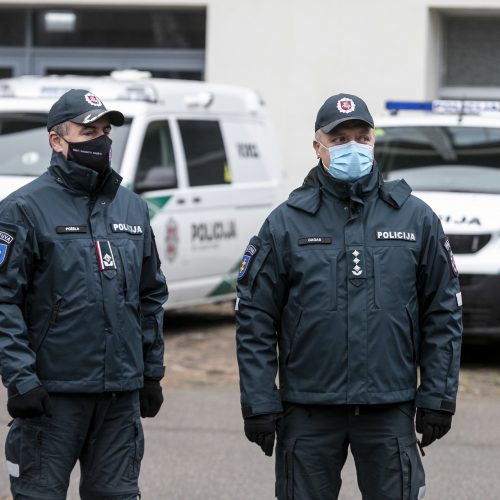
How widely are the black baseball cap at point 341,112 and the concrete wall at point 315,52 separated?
11.1 meters

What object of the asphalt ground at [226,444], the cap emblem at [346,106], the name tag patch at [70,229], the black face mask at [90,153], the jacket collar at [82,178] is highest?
the cap emblem at [346,106]

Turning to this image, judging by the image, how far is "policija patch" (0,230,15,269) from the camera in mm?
4504

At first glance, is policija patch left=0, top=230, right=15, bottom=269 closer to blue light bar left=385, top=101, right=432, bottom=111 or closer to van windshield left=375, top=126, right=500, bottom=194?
van windshield left=375, top=126, right=500, bottom=194

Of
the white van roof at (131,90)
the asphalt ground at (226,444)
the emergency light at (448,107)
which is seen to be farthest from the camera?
the emergency light at (448,107)

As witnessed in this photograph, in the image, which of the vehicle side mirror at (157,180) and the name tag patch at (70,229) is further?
the vehicle side mirror at (157,180)

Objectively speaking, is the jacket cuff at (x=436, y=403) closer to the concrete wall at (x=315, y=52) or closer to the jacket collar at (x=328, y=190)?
the jacket collar at (x=328, y=190)

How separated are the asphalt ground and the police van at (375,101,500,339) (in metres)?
0.69

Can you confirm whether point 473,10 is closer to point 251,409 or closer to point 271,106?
point 271,106

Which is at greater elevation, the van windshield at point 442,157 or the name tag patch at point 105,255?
the name tag patch at point 105,255

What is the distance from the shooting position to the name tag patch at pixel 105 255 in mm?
4633

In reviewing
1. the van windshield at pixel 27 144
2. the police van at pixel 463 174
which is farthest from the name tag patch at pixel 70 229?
the van windshield at pixel 27 144

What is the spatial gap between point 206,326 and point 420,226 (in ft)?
26.4

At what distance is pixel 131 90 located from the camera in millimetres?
11133

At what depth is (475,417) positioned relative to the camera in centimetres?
855
